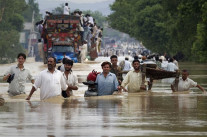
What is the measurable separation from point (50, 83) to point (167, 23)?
7288 cm

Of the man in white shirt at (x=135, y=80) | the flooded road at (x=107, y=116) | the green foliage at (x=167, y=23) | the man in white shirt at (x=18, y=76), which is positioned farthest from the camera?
the green foliage at (x=167, y=23)

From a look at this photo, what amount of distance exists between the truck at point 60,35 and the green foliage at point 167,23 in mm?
8879

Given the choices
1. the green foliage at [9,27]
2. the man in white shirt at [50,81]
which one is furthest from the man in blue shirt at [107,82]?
the green foliage at [9,27]

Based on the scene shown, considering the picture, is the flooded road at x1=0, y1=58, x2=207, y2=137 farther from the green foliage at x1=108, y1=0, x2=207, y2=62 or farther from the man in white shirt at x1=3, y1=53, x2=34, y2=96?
the green foliage at x1=108, y1=0, x2=207, y2=62

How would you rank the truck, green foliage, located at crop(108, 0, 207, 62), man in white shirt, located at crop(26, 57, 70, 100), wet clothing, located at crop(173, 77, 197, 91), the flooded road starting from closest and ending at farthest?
1. the flooded road
2. man in white shirt, located at crop(26, 57, 70, 100)
3. wet clothing, located at crop(173, 77, 197, 91)
4. green foliage, located at crop(108, 0, 207, 62)
5. the truck

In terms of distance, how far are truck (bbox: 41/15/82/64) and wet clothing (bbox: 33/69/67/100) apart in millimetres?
57001

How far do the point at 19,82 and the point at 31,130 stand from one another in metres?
8.54

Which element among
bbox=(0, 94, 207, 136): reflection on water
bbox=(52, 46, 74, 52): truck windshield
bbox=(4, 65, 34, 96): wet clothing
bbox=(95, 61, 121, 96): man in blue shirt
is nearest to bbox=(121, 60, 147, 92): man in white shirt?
bbox=(0, 94, 207, 136): reflection on water

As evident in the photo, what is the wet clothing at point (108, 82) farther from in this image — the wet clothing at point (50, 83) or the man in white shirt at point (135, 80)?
the man in white shirt at point (135, 80)

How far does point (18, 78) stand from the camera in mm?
21500

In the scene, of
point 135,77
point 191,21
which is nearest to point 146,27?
point 191,21

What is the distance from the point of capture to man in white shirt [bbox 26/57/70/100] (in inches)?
730

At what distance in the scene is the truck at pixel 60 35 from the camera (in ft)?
252

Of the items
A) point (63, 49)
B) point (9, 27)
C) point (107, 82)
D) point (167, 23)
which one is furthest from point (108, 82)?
point (9, 27)
